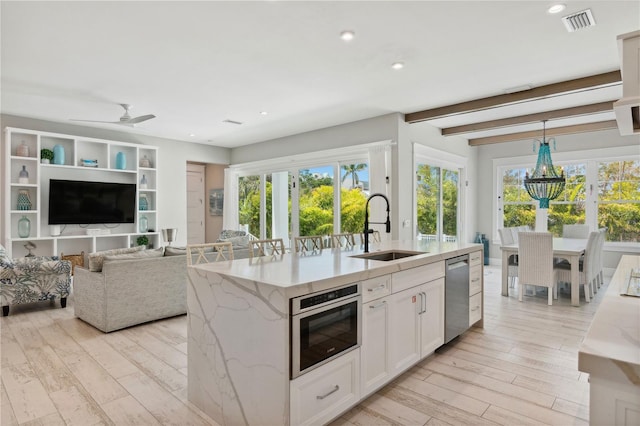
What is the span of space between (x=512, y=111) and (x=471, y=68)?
216 cm

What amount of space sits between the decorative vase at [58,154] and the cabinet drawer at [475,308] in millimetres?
6616

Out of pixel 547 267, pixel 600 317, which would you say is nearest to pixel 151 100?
pixel 600 317

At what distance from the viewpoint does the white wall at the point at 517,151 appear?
21.6 feet

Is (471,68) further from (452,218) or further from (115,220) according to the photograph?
(115,220)

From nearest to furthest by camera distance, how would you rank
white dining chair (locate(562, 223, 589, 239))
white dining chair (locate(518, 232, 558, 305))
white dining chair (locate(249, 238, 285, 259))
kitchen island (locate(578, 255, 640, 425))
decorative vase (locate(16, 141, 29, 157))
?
kitchen island (locate(578, 255, 640, 425)), white dining chair (locate(249, 238, 285, 259)), white dining chair (locate(518, 232, 558, 305)), decorative vase (locate(16, 141, 29, 157)), white dining chair (locate(562, 223, 589, 239))

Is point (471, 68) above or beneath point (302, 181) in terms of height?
above

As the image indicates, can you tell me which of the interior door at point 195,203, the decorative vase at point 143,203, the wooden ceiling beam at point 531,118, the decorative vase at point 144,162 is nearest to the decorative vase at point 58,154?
the decorative vase at point 144,162

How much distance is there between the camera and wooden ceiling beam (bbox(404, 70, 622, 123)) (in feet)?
13.1

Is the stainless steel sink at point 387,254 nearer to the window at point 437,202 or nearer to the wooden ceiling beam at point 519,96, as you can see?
the wooden ceiling beam at point 519,96

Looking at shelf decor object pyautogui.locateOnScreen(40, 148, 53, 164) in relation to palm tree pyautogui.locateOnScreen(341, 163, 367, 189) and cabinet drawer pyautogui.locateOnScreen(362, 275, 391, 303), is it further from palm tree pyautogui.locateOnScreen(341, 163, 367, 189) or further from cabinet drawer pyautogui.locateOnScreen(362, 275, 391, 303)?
cabinet drawer pyautogui.locateOnScreen(362, 275, 391, 303)

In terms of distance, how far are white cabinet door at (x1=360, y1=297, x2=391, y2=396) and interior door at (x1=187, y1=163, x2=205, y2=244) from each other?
304 inches

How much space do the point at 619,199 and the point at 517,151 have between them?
2012mm

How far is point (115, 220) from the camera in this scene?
6672 millimetres

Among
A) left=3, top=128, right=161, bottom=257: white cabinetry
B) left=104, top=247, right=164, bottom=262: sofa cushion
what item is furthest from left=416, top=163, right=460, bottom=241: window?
left=3, top=128, right=161, bottom=257: white cabinetry
